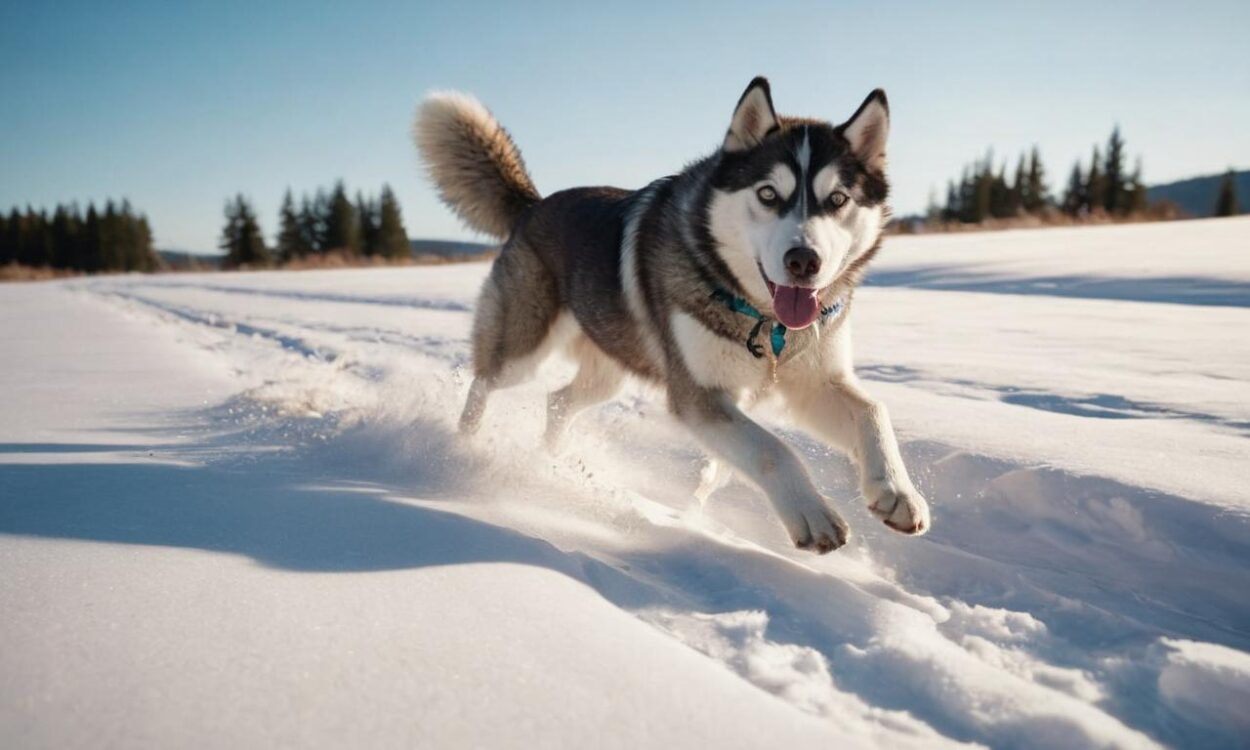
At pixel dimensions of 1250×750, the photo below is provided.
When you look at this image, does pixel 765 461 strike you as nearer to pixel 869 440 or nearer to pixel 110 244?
pixel 869 440

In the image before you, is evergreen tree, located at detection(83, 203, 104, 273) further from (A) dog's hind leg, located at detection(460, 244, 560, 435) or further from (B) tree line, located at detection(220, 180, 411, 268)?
(A) dog's hind leg, located at detection(460, 244, 560, 435)

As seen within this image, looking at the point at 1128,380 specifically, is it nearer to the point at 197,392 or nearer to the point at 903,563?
the point at 903,563

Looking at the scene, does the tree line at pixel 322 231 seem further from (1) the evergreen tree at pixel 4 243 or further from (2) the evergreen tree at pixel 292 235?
(1) the evergreen tree at pixel 4 243

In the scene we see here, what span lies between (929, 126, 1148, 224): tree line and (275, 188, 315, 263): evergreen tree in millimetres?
42184

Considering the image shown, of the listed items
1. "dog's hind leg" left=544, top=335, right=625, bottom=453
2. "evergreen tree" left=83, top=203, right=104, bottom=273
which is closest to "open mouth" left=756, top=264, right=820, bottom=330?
"dog's hind leg" left=544, top=335, right=625, bottom=453

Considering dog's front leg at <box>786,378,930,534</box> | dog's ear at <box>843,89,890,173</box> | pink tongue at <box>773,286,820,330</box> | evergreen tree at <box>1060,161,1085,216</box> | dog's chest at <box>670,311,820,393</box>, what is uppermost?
evergreen tree at <box>1060,161,1085,216</box>

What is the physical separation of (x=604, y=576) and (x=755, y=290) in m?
1.25

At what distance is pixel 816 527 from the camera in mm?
2025

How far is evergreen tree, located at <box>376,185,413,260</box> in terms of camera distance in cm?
4816

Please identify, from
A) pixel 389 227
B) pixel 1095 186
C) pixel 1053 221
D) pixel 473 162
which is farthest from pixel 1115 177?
pixel 473 162

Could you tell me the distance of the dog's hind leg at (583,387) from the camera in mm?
3718

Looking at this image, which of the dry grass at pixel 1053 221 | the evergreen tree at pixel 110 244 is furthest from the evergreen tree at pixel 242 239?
the dry grass at pixel 1053 221

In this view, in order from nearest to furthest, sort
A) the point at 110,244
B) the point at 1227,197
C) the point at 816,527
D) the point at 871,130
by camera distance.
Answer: the point at 816,527 < the point at 871,130 < the point at 1227,197 < the point at 110,244

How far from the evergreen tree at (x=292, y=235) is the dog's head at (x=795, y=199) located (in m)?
50.8
